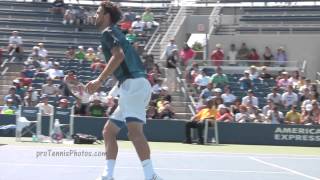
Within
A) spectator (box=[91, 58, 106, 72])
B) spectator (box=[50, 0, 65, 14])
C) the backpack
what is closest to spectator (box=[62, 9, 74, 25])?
spectator (box=[50, 0, 65, 14])

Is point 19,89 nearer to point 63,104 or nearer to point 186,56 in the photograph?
point 63,104

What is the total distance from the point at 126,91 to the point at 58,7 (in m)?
24.7

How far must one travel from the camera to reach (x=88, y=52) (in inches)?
1037

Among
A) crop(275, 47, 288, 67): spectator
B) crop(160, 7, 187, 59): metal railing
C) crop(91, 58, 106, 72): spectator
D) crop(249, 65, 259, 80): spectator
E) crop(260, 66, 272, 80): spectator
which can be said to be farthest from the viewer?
crop(160, 7, 187, 59): metal railing

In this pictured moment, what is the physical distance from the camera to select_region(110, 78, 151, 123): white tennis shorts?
24.4 ft

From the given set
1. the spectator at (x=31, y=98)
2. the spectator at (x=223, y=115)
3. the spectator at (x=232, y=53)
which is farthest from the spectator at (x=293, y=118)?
the spectator at (x=31, y=98)

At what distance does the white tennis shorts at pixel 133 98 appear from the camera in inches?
293

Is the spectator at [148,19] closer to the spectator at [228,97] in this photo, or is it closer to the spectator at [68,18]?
the spectator at [68,18]

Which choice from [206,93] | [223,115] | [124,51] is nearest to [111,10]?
[124,51]

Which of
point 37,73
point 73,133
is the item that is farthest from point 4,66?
point 73,133

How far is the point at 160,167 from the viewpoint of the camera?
411 inches

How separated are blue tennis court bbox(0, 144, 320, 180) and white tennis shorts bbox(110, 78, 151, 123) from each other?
54.5 inches

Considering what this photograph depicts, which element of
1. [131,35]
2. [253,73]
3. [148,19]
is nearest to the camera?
[253,73]

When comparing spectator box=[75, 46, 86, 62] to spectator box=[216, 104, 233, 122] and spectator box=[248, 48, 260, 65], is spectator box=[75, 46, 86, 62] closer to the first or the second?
spectator box=[248, 48, 260, 65]
